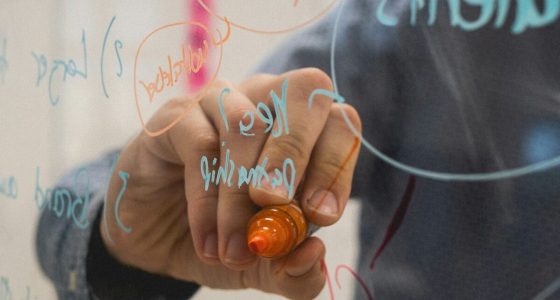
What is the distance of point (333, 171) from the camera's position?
0.81 feet

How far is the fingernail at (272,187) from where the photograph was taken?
0.25 meters

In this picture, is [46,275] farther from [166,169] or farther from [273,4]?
[273,4]

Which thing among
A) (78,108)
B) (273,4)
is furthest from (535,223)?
(78,108)

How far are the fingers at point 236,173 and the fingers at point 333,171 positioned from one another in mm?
27

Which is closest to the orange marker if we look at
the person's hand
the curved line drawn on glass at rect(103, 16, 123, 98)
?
the person's hand

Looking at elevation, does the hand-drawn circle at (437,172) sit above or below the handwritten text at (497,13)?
below

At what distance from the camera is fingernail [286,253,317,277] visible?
0.84 feet

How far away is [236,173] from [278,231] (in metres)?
0.04

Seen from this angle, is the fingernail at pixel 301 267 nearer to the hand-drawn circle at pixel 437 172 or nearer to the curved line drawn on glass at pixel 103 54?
the hand-drawn circle at pixel 437 172

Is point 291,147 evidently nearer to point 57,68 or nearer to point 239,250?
point 239,250

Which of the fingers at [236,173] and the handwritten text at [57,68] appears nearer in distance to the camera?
the fingers at [236,173]

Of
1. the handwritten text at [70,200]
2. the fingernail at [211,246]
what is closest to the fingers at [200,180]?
the fingernail at [211,246]

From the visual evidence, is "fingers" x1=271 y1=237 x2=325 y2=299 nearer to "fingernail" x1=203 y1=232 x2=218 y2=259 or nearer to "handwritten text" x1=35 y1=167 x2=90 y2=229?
"fingernail" x1=203 y1=232 x2=218 y2=259

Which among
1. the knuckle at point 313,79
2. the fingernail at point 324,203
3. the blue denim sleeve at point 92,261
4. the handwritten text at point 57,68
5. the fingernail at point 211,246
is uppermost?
the knuckle at point 313,79
